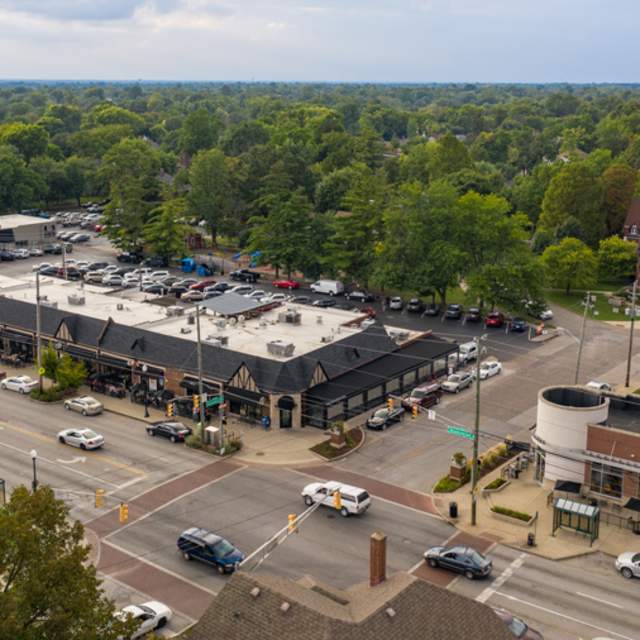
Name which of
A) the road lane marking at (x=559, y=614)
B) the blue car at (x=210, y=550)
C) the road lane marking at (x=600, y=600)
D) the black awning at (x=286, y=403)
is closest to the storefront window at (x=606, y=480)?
the road lane marking at (x=600, y=600)

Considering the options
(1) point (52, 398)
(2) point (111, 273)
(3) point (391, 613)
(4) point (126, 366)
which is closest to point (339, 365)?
(4) point (126, 366)

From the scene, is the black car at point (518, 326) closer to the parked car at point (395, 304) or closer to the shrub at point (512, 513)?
the parked car at point (395, 304)

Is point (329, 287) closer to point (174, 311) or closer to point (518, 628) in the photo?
point (174, 311)

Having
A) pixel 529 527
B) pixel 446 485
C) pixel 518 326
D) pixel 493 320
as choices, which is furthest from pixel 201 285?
pixel 529 527

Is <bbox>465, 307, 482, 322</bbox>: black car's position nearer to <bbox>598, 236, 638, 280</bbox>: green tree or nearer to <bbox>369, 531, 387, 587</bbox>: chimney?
<bbox>598, 236, 638, 280</bbox>: green tree

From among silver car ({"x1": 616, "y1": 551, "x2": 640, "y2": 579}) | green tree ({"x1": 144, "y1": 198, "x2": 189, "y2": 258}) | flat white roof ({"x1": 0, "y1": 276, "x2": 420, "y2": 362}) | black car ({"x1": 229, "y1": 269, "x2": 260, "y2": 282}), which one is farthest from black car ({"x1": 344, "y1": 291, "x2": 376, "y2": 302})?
silver car ({"x1": 616, "y1": 551, "x2": 640, "y2": 579})

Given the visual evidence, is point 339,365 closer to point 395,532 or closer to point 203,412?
point 203,412
